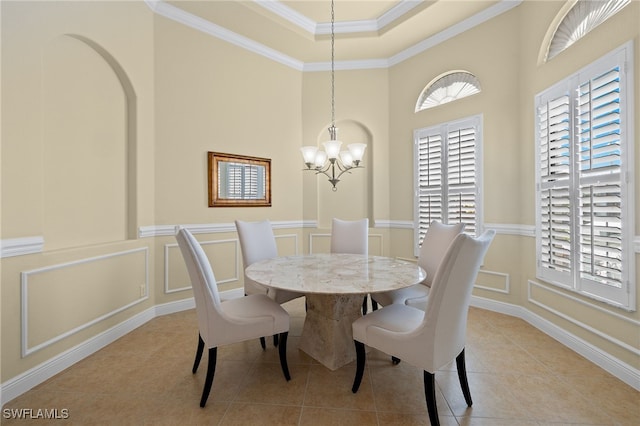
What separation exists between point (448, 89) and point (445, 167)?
1028mm

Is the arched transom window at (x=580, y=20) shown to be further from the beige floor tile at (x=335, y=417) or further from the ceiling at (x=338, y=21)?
the beige floor tile at (x=335, y=417)

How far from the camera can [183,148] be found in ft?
10.8

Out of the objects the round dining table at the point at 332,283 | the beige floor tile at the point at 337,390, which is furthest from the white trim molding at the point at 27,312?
the beige floor tile at the point at 337,390

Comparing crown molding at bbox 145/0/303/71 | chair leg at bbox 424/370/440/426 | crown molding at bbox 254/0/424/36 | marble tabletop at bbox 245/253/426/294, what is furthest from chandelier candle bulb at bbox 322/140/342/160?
crown molding at bbox 145/0/303/71

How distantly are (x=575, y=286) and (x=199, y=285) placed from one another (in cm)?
286

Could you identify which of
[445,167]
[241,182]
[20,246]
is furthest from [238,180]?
[445,167]

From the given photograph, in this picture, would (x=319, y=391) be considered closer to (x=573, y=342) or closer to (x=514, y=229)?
(x=573, y=342)

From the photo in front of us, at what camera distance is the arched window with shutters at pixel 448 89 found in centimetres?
352

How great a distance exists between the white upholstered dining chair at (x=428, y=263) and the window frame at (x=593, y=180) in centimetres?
97

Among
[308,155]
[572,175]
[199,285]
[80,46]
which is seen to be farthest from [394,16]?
[199,285]

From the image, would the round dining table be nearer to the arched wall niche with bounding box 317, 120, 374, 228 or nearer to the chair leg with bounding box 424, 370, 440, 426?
the chair leg with bounding box 424, 370, 440, 426

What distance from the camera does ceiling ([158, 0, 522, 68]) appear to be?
10.3ft

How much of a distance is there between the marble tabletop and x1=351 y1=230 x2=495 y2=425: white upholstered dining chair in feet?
0.83

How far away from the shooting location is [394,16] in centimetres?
343
